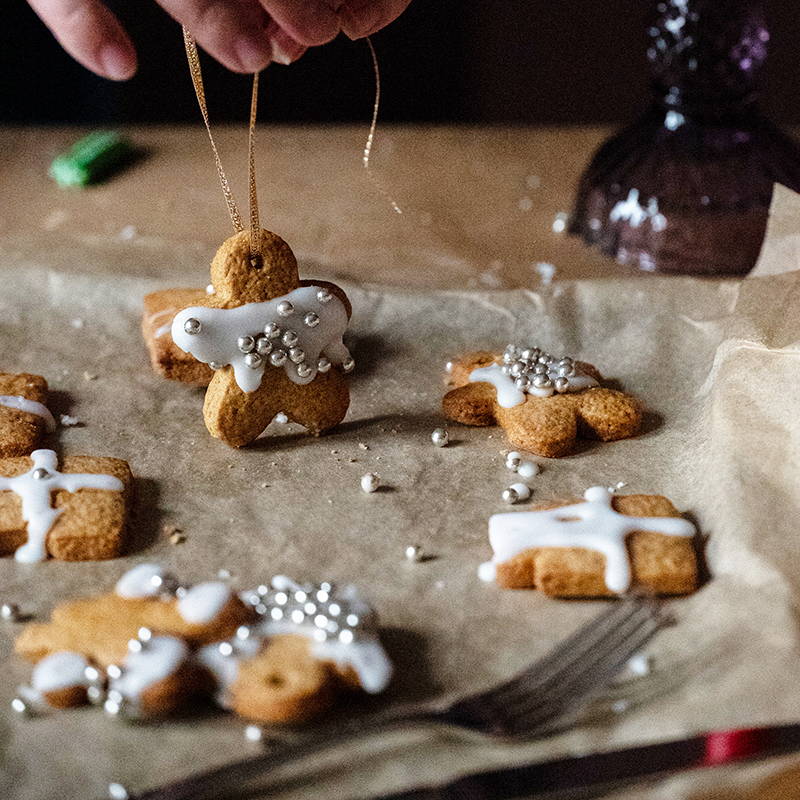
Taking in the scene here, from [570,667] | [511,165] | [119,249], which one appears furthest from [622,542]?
[511,165]

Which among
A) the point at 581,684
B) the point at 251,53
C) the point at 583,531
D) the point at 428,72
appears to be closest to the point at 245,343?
the point at 251,53

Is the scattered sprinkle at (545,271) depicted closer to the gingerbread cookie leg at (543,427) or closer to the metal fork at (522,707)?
the gingerbread cookie leg at (543,427)

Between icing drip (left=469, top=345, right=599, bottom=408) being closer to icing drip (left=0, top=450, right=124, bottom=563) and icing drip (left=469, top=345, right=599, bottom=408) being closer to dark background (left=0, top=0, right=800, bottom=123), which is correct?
icing drip (left=0, top=450, right=124, bottom=563)

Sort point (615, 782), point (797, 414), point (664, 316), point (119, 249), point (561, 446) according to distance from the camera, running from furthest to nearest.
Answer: point (119, 249), point (664, 316), point (561, 446), point (797, 414), point (615, 782)

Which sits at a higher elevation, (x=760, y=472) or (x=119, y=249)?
(x=760, y=472)

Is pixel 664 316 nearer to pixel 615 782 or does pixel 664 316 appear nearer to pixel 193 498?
Result: pixel 193 498

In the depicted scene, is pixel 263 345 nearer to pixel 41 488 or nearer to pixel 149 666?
pixel 41 488
